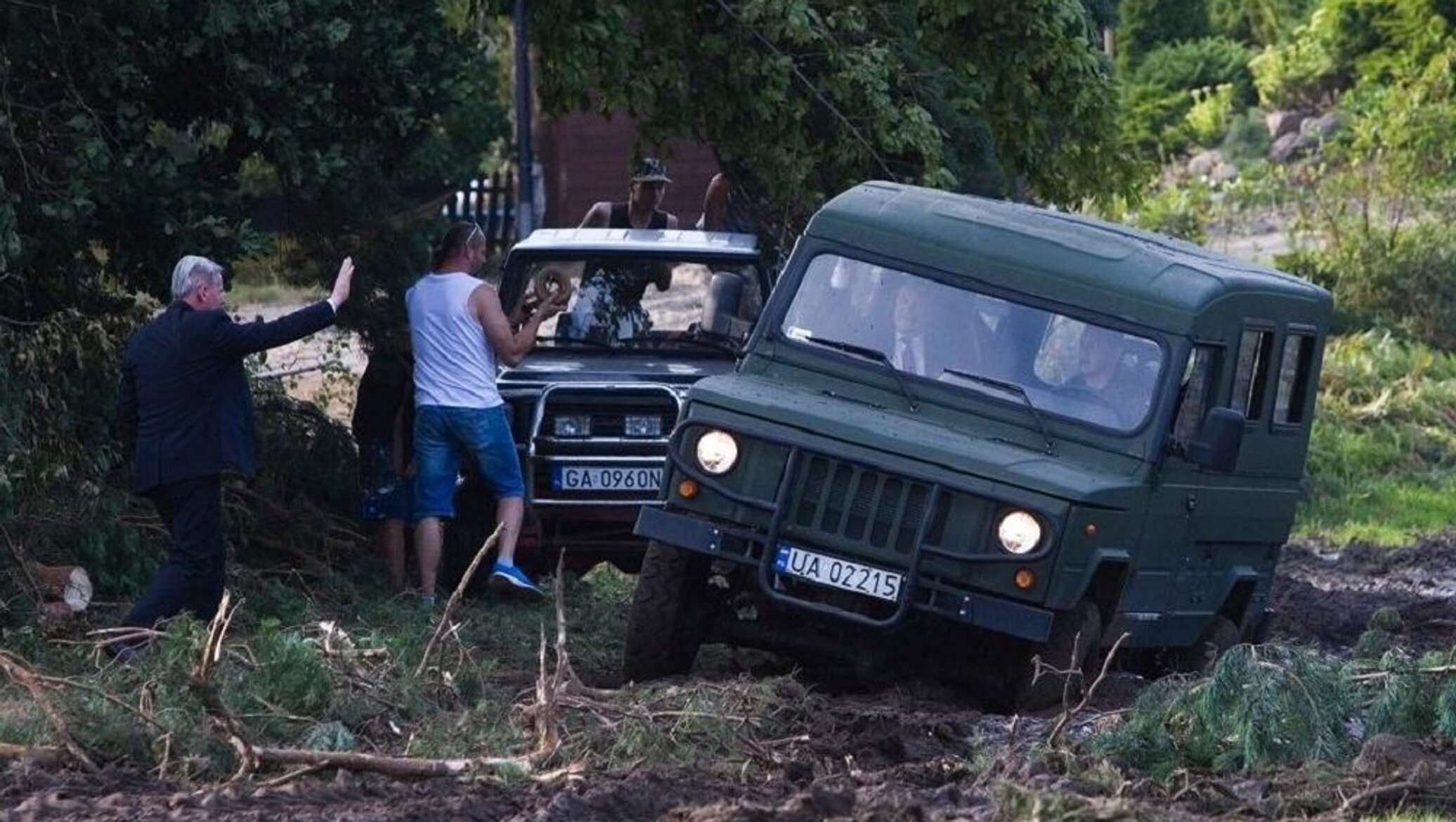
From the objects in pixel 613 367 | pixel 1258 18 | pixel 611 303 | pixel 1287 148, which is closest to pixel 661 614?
pixel 613 367

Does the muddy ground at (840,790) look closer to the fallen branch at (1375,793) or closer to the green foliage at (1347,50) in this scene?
the fallen branch at (1375,793)

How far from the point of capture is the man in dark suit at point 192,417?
32.3ft

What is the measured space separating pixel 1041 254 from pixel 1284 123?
2836 centimetres

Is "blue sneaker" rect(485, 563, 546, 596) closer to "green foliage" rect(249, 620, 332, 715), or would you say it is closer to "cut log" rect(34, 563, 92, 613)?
"cut log" rect(34, 563, 92, 613)

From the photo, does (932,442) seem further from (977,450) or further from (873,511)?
(873,511)

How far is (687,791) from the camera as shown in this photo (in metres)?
7.45

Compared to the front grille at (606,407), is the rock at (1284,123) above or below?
above

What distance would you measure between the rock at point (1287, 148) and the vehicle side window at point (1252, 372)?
25744mm

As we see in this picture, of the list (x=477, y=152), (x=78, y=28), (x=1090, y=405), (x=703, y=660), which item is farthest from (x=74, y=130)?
(x=477, y=152)

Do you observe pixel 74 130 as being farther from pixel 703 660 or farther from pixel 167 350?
pixel 703 660

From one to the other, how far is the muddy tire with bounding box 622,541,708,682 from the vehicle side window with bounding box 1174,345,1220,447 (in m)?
1.91

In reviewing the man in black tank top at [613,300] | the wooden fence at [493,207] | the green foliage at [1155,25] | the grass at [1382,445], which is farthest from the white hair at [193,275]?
the green foliage at [1155,25]

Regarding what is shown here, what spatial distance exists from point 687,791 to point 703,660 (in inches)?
152

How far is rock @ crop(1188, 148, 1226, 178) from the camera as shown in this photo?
120 ft
